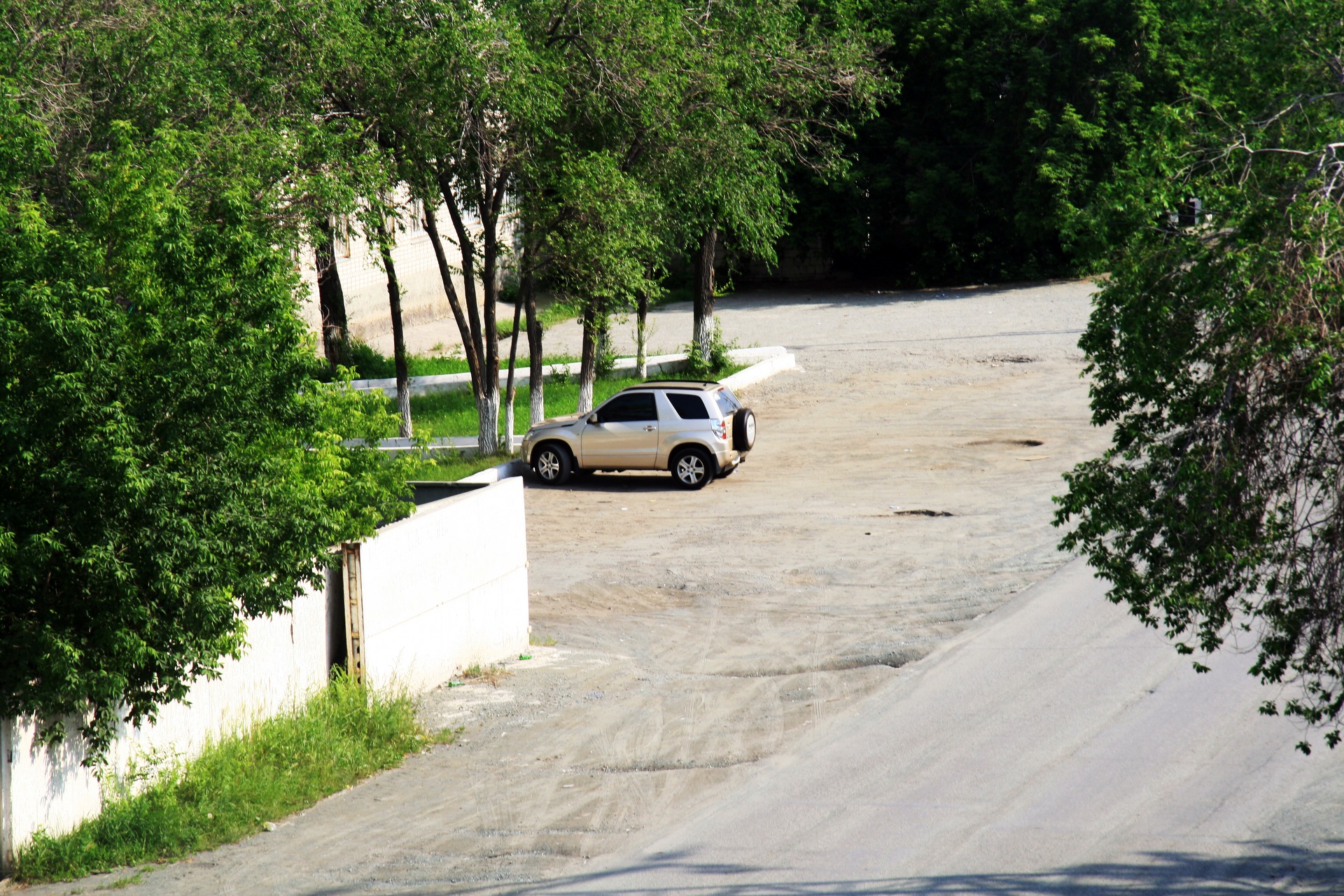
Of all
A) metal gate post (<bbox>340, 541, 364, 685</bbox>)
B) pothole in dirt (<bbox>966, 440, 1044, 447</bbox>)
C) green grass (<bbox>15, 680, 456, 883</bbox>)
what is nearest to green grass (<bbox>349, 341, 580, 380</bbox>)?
pothole in dirt (<bbox>966, 440, 1044, 447</bbox>)

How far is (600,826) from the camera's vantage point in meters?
9.23

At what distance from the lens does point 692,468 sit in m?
20.9

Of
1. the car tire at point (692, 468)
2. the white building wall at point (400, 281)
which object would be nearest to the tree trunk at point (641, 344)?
the white building wall at point (400, 281)

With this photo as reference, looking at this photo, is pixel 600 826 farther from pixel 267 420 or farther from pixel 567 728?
pixel 267 420

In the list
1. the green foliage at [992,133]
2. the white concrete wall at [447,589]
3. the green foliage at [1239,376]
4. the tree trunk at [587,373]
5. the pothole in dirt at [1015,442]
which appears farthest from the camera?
the green foliage at [992,133]

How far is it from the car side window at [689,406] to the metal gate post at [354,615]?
33.3 feet

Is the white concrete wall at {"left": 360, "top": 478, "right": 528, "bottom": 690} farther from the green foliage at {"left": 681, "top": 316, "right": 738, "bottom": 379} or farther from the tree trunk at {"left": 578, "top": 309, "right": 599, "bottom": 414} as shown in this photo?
the green foliage at {"left": 681, "top": 316, "right": 738, "bottom": 379}

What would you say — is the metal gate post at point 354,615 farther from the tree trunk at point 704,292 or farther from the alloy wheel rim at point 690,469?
the tree trunk at point 704,292

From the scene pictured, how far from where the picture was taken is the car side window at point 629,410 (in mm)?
21094

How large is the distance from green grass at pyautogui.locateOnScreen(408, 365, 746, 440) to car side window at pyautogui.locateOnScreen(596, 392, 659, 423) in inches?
131

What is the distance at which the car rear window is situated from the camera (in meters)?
21.0

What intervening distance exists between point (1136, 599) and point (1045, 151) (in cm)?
3737

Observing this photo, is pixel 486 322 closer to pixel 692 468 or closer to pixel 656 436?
pixel 656 436

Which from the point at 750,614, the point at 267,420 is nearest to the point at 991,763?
the point at 750,614
